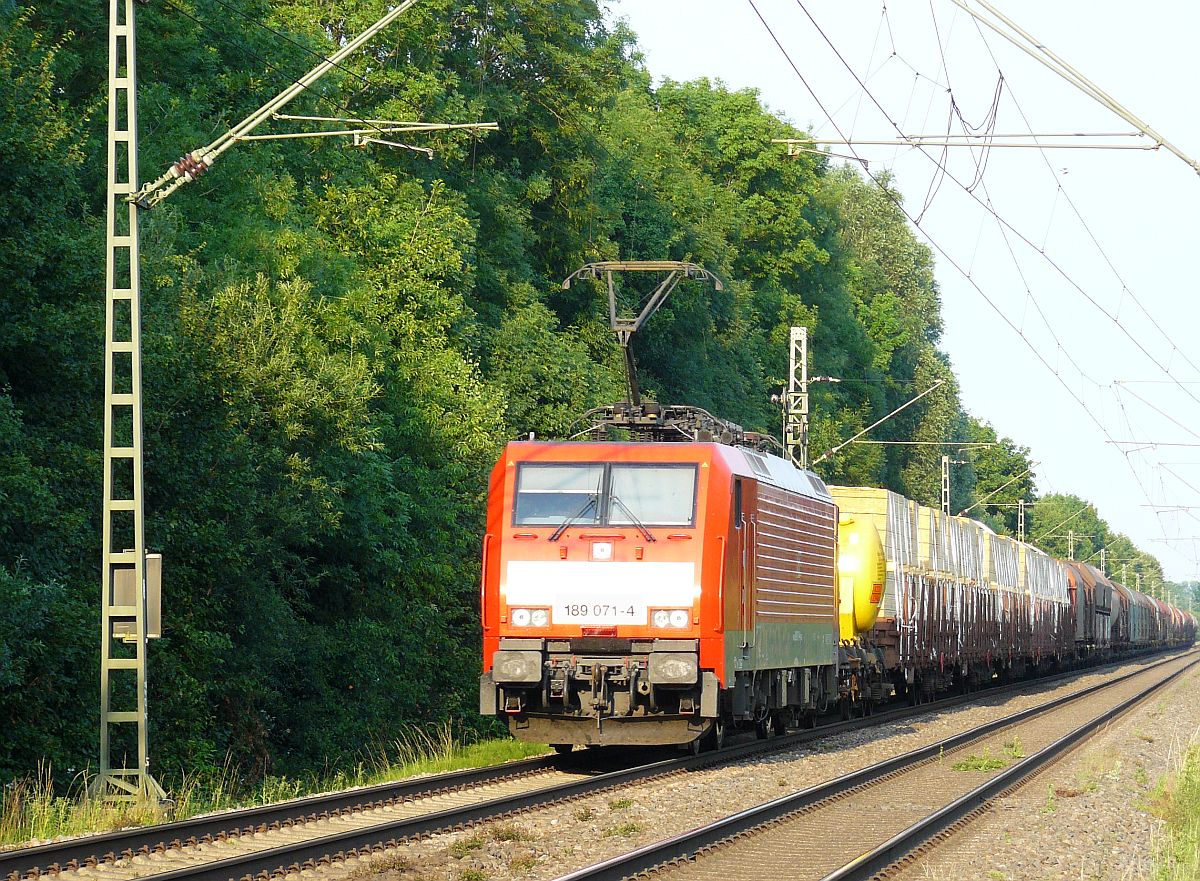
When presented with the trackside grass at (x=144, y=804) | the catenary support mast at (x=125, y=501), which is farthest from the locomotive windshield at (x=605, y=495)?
the catenary support mast at (x=125, y=501)

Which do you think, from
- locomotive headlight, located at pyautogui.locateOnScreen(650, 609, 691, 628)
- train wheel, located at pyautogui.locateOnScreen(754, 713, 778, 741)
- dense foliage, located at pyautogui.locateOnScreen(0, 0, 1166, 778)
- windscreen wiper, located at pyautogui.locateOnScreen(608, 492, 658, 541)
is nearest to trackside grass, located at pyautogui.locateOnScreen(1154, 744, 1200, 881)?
locomotive headlight, located at pyautogui.locateOnScreen(650, 609, 691, 628)

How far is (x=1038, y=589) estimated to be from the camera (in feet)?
168

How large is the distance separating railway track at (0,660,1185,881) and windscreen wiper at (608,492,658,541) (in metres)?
2.42

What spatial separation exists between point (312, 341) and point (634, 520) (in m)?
10.4

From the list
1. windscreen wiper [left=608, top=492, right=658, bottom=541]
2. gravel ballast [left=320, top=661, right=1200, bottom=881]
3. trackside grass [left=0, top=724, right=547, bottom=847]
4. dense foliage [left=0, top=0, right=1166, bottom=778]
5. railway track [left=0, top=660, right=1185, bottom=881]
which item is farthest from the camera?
dense foliage [left=0, top=0, right=1166, bottom=778]

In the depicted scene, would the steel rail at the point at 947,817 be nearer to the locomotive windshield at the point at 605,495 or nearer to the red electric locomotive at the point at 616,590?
the red electric locomotive at the point at 616,590

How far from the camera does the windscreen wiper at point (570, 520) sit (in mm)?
17906

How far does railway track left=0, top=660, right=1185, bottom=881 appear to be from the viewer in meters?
10.9

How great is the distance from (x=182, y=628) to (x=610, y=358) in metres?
27.7

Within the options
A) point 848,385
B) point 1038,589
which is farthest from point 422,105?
point 848,385

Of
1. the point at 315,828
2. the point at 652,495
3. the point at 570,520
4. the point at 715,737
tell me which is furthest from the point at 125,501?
the point at 715,737

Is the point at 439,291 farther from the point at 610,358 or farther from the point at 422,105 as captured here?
the point at 610,358

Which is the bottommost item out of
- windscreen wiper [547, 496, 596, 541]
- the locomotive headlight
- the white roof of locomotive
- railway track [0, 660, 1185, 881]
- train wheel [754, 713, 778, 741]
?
train wheel [754, 713, 778, 741]

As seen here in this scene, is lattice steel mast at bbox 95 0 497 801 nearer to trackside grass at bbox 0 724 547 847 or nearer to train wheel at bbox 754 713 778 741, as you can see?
trackside grass at bbox 0 724 547 847
